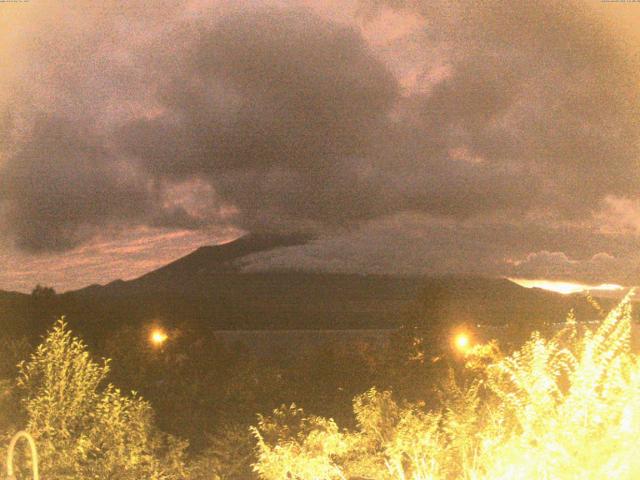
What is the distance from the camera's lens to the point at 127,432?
13742 mm

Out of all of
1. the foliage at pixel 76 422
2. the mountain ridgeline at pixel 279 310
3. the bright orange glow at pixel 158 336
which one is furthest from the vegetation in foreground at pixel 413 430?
the bright orange glow at pixel 158 336

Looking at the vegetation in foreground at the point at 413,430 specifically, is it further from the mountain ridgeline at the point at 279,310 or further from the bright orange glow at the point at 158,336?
the bright orange glow at the point at 158,336

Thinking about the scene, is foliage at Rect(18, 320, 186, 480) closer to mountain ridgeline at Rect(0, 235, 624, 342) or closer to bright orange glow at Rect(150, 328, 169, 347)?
mountain ridgeline at Rect(0, 235, 624, 342)

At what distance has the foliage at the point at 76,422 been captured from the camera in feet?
39.2

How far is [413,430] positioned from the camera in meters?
13.0

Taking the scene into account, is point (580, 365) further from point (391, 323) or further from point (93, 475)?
point (391, 323)

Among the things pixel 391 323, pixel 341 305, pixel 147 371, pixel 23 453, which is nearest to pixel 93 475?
pixel 23 453

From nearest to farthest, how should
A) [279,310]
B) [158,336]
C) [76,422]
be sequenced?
1. [76,422]
2. [158,336]
3. [279,310]

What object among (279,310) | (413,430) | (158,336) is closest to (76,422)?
(413,430)

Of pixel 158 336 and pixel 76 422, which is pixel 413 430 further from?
pixel 158 336

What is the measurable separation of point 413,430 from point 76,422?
6.67m

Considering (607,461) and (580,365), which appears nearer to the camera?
(607,461)

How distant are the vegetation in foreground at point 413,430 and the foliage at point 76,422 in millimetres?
26

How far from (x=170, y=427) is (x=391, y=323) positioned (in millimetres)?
110373
